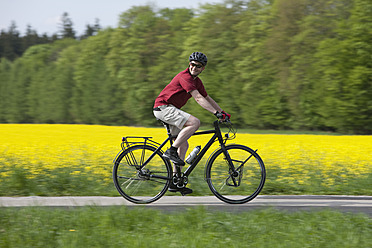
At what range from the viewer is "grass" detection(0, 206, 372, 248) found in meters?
4.50

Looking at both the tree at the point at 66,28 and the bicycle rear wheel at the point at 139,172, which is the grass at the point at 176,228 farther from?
the tree at the point at 66,28

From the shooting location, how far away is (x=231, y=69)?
104ft

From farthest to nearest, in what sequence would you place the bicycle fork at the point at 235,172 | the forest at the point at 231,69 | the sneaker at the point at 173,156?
the forest at the point at 231,69, the bicycle fork at the point at 235,172, the sneaker at the point at 173,156

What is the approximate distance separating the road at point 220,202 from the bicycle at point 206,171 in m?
0.17

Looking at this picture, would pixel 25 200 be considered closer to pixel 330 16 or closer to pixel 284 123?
pixel 284 123

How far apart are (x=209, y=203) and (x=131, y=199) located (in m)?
1.03

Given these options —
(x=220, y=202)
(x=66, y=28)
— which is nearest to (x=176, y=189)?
(x=220, y=202)

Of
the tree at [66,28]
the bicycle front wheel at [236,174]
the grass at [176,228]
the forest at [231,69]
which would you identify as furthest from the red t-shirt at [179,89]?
the tree at [66,28]

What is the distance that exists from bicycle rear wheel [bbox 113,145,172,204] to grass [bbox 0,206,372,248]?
29.9 inches

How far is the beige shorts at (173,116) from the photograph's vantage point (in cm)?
621

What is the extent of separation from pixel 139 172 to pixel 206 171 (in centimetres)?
89

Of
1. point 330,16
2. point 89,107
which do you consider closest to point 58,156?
point 330,16

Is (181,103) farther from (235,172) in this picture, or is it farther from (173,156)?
(235,172)

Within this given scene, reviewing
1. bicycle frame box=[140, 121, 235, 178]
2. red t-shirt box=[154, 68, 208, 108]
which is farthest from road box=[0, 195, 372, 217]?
red t-shirt box=[154, 68, 208, 108]
